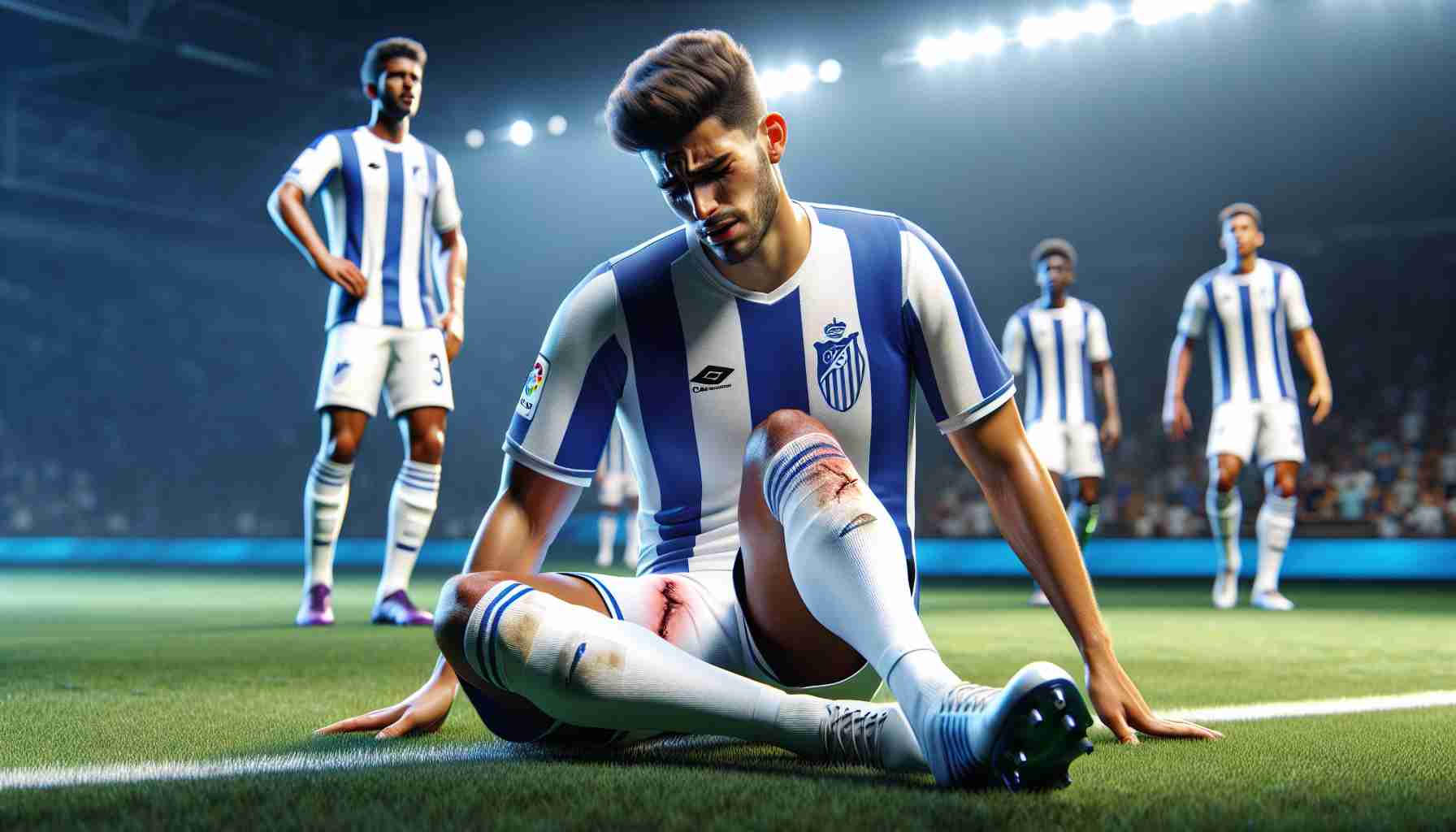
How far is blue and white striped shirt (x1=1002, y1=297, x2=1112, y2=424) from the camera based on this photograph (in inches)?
305

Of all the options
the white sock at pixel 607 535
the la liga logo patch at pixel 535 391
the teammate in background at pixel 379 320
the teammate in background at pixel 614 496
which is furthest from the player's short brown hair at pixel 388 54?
the white sock at pixel 607 535

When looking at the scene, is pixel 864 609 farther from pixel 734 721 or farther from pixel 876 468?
pixel 876 468

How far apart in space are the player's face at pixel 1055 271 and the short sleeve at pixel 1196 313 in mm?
765

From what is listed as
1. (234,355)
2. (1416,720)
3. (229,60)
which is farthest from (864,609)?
(234,355)

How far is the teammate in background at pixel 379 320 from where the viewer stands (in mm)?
4637

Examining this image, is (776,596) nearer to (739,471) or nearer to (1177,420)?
(739,471)

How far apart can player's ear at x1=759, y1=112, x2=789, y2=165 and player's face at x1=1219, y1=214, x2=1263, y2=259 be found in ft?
17.4

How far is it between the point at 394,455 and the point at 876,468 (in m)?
16.4

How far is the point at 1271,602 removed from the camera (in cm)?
652

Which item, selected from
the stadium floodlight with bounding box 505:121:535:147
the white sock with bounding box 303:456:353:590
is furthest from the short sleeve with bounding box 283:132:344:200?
the stadium floodlight with bounding box 505:121:535:147

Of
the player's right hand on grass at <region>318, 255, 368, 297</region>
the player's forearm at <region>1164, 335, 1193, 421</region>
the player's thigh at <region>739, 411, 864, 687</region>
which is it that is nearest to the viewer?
the player's thigh at <region>739, 411, 864, 687</region>

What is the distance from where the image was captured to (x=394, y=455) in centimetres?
1766

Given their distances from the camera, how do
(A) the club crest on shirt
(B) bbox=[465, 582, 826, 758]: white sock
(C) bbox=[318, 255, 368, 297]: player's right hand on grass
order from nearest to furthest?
(B) bbox=[465, 582, 826, 758]: white sock → (A) the club crest on shirt → (C) bbox=[318, 255, 368, 297]: player's right hand on grass

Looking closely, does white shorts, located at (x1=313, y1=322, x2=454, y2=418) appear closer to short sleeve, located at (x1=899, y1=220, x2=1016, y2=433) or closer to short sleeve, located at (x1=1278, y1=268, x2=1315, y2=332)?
short sleeve, located at (x1=899, y1=220, x2=1016, y2=433)
